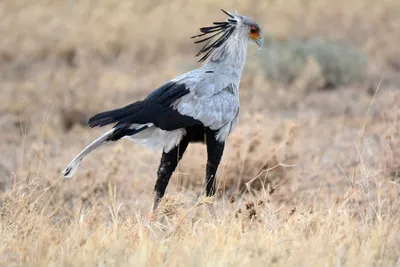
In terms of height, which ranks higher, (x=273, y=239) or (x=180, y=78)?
(x=180, y=78)

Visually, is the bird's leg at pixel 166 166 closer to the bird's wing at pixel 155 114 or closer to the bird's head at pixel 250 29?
the bird's wing at pixel 155 114

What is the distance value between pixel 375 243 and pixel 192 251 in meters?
0.97

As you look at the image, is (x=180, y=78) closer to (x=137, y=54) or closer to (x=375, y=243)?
(x=375, y=243)

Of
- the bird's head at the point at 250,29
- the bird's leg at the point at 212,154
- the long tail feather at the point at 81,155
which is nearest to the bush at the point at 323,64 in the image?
the bird's head at the point at 250,29

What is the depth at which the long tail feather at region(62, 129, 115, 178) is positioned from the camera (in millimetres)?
4836

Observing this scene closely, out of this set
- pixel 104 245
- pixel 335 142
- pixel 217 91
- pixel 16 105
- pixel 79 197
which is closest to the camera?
pixel 104 245

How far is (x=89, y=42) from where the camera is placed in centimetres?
1296

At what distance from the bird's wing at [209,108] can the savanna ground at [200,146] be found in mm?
477

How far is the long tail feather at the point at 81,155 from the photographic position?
4836mm

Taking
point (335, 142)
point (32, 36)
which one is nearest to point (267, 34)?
point (32, 36)

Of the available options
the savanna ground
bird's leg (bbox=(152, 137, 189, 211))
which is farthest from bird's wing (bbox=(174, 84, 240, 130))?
the savanna ground

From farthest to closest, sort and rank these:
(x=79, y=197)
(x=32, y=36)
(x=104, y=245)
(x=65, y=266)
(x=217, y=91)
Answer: (x=32, y=36), (x=79, y=197), (x=217, y=91), (x=104, y=245), (x=65, y=266)

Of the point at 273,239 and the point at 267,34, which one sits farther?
the point at 267,34

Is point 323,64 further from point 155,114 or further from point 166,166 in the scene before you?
point 155,114
